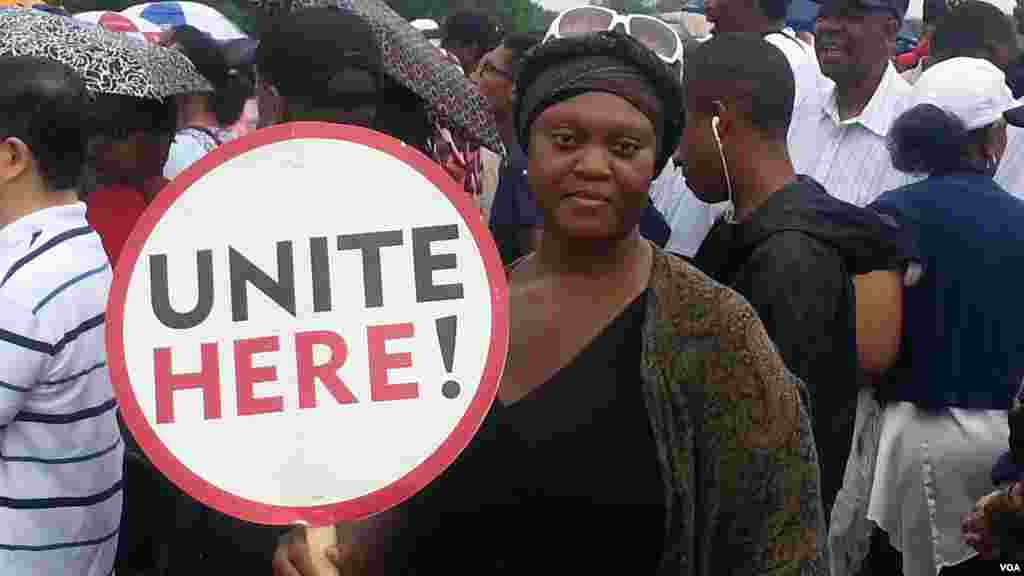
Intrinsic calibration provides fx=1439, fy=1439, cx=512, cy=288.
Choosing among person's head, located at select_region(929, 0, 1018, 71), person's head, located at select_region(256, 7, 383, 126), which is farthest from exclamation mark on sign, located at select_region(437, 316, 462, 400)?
person's head, located at select_region(929, 0, 1018, 71)

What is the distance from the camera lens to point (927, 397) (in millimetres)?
4102

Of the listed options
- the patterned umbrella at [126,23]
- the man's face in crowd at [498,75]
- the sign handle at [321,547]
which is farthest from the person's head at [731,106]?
the patterned umbrella at [126,23]

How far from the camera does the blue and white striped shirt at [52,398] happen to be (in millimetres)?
2818

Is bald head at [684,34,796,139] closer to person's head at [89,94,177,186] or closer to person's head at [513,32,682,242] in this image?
person's head at [513,32,682,242]

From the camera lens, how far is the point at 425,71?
3.41 m

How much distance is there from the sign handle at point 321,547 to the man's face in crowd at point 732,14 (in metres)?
3.64

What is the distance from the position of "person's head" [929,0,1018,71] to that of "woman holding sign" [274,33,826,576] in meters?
4.10

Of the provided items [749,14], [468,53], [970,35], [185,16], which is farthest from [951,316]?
[185,16]

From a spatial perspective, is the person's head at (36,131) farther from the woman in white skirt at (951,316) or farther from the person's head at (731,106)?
the woman in white skirt at (951,316)

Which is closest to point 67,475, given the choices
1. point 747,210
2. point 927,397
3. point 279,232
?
point 279,232

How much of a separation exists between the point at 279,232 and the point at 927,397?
2.50 meters

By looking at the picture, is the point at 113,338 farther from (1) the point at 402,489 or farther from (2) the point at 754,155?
(2) the point at 754,155

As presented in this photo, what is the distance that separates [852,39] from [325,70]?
2.47 metres

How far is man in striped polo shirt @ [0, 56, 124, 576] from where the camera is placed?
2842mm
